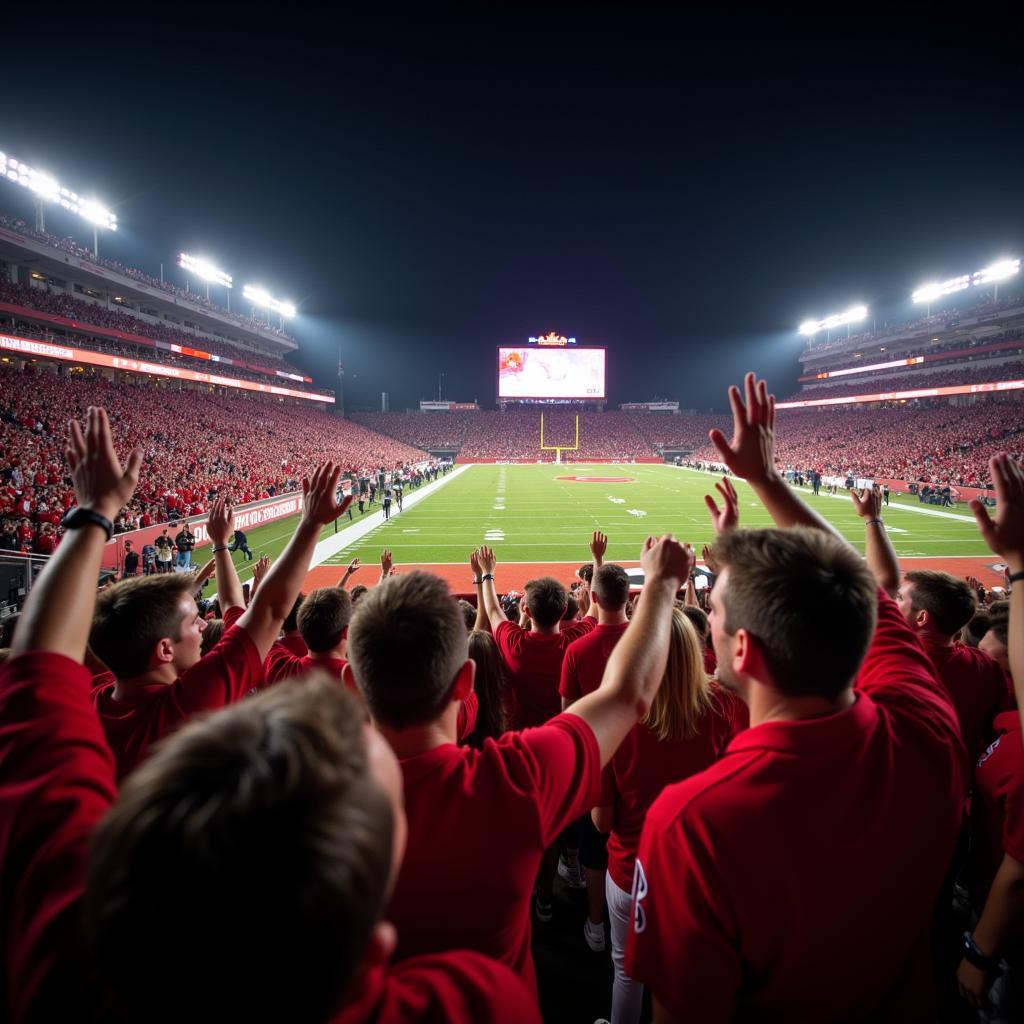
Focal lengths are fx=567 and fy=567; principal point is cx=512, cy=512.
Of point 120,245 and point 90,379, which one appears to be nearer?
point 90,379

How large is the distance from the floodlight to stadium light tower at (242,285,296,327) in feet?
14.1

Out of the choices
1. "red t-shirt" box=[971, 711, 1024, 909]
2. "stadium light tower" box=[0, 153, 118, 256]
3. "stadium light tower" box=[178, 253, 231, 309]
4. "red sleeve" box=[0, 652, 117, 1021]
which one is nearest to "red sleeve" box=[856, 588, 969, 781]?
"red t-shirt" box=[971, 711, 1024, 909]

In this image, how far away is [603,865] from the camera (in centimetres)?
362

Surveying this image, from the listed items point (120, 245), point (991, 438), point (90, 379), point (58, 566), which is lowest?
point (58, 566)

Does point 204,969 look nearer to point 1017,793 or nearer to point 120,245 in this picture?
point 1017,793

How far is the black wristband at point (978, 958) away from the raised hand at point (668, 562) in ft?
6.63

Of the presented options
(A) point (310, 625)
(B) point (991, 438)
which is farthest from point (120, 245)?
(B) point (991, 438)

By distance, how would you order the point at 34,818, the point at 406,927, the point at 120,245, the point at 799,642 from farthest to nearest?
the point at 120,245, the point at 799,642, the point at 406,927, the point at 34,818

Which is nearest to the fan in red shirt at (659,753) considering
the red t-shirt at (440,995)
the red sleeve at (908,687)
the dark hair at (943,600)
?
the red sleeve at (908,687)

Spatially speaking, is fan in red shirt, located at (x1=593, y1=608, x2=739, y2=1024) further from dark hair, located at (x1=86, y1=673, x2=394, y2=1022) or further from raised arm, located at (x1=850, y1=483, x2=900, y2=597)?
dark hair, located at (x1=86, y1=673, x2=394, y2=1022)

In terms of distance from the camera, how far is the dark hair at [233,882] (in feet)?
2.10

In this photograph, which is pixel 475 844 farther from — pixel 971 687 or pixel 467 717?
pixel 971 687

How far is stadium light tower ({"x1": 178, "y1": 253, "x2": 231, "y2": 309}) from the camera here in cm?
5407

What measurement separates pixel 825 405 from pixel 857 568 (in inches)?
3147
